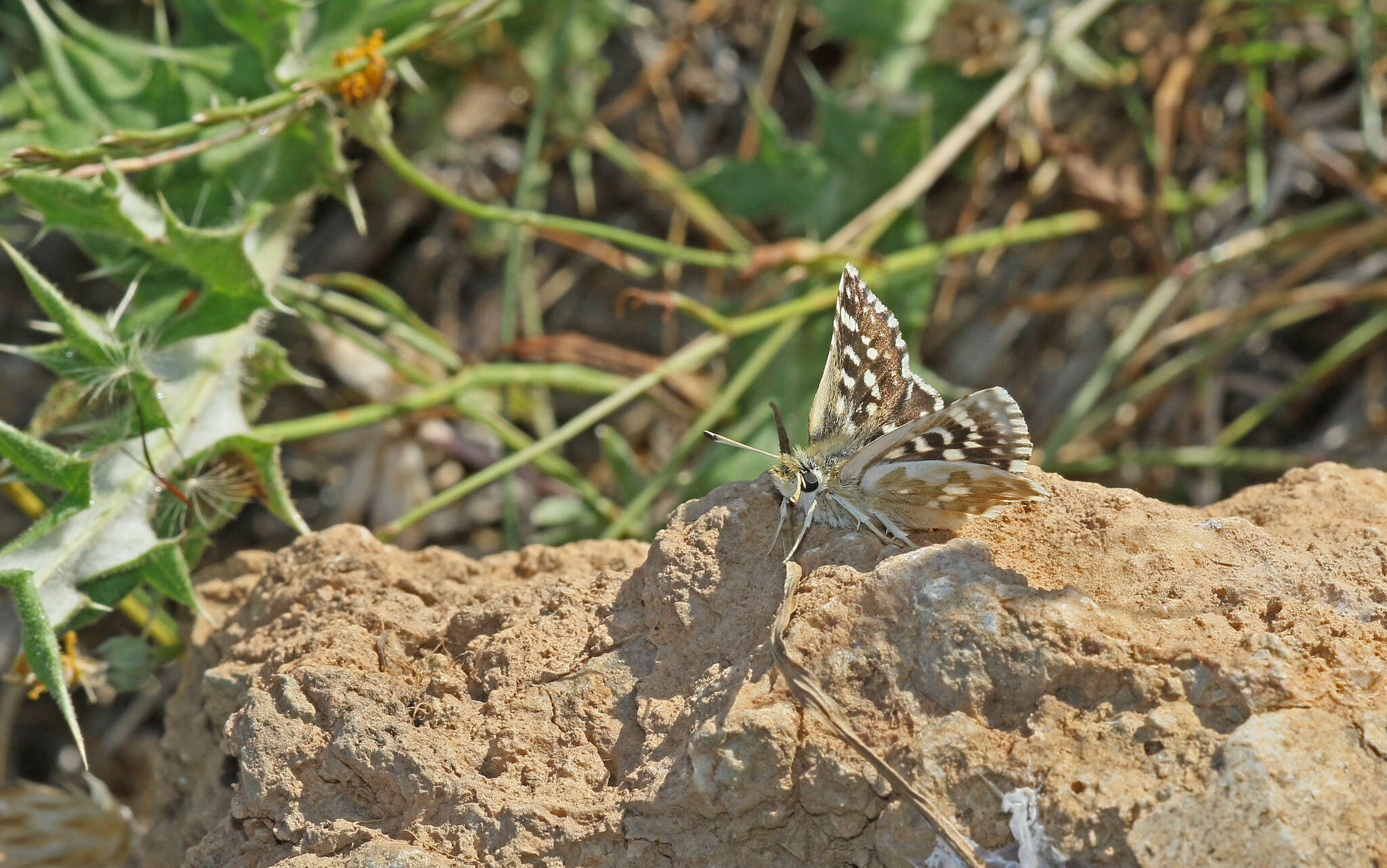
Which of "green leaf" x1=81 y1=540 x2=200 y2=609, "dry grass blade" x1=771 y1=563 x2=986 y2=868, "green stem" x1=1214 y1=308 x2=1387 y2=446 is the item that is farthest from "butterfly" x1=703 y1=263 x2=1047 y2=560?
"green stem" x1=1214 y1=308 x2=1387 y2=446

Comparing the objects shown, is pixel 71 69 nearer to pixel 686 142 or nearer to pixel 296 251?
pixel 296 251

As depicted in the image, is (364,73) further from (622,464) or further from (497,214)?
(622,464)

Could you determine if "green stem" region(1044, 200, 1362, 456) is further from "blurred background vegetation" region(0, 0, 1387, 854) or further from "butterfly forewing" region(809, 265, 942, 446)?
"butterfly forewing" region(809, 265, 942, 446)

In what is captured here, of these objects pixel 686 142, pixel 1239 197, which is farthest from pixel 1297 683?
pixel 686 142

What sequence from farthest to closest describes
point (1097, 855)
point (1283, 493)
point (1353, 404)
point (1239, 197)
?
point (1239, 197) < point (1353, 404) < point (1283, 493) < point (1097, 855)

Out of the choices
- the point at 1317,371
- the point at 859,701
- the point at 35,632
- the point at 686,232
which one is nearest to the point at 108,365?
the point at 35,632

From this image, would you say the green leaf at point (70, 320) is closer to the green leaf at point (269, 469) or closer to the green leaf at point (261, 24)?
the green leaf at point (269, 469)

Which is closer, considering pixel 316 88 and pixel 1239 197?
pixel 316 88
